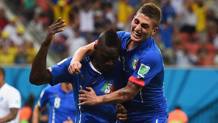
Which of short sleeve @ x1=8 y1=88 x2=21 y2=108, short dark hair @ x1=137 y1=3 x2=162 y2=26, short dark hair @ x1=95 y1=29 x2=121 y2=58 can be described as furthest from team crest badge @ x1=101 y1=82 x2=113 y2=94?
short sleeve @ x1=8 y1=88 x2=21 y2=108

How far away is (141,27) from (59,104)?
5.01 m

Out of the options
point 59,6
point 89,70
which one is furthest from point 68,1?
point 89,70

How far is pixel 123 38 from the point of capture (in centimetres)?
A: 858

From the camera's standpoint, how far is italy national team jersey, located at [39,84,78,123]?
12.8m

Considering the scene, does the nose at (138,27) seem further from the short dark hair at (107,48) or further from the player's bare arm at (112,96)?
the player's bare arm at (112,96)

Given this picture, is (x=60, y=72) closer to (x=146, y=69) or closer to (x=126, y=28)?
(x=146, y=69)

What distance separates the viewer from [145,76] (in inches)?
326

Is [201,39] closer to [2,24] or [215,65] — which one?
[215,65]

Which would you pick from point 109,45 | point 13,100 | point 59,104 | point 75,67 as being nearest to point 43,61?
point 75,67

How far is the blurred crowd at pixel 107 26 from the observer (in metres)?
19.2

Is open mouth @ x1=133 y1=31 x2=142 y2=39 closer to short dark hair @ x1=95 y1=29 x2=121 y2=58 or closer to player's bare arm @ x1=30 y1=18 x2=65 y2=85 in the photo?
short dark hair @ x1=95 y1=29 x2=121 y2=58

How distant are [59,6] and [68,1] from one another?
1.10 feet

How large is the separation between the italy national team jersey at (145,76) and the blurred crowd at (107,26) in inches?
407

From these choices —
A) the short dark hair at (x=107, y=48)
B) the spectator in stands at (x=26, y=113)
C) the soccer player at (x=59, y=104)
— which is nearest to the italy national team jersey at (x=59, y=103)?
the soccer player at (x=59, y=104)
